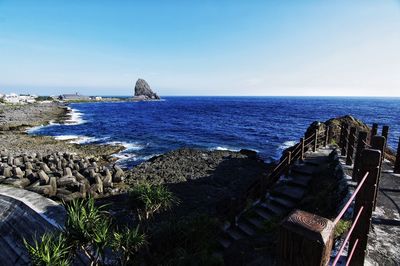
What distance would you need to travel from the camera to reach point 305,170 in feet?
36.3

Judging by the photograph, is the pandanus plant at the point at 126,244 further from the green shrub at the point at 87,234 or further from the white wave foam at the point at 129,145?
the white wave foam at the point at 129,145

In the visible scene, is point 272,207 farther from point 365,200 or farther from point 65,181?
point 65,181

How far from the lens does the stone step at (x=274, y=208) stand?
29.2 feet

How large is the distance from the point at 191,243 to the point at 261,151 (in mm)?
23010

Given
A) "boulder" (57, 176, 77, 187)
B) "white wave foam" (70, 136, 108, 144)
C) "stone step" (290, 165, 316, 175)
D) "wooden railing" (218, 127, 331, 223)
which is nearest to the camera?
"wooden railing" (218, 127, 331, 223)

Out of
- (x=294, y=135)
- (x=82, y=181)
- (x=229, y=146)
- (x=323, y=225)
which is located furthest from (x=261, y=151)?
(x=323, y=225)

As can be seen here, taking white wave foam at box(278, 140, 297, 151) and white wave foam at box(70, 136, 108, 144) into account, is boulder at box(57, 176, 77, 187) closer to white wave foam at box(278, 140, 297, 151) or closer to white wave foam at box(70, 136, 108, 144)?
white wave foam at box(70, 136, 108, 144)

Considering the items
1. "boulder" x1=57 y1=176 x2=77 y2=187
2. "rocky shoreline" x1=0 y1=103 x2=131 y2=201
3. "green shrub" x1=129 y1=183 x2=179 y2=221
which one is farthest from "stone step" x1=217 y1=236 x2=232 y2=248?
"boulder" x1=57 y1=176 x2=77 y2=187

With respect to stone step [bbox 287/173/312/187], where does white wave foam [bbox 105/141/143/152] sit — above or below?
below

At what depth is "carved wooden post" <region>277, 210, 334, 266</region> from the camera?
1418 mm

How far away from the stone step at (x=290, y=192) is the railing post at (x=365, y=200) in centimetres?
592

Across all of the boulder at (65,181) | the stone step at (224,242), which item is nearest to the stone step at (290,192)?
the stone step at (224,242)

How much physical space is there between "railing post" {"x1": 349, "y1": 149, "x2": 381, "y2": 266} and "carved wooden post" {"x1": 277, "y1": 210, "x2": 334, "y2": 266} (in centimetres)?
218

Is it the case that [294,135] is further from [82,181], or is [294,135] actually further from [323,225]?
[323,225]
